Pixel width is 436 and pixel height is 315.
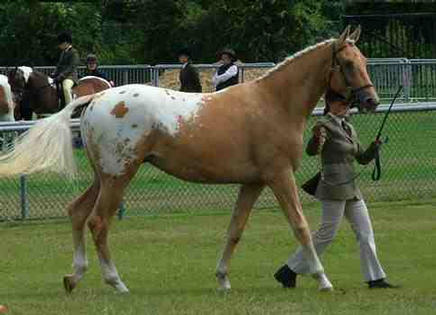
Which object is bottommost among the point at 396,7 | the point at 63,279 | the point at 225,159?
the point at 396,7

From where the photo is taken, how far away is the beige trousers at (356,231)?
11.7 m

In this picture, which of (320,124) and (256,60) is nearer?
(320,124)

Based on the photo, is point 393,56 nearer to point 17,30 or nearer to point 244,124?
point 17,30

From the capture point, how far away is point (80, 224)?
11.8 metres

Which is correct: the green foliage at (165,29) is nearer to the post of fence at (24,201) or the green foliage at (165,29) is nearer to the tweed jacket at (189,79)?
the tweed jacket at (189,79)

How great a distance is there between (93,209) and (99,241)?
0.27 metres

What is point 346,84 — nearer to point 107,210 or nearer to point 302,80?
point 302,80

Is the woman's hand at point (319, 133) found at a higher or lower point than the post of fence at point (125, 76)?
higher

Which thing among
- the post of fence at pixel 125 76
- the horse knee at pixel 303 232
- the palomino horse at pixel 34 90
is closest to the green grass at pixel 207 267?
the horse knee at pixel 303 232

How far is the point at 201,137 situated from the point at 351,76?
1341 mm

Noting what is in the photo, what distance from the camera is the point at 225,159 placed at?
1159 cm

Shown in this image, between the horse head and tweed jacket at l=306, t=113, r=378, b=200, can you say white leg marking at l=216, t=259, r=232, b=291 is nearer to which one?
tweed jacket at l=306, t=113, r=378, b=200

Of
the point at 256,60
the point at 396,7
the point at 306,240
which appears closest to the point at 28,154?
the point at 306,240

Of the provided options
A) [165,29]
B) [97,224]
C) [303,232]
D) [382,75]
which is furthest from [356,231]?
[165,29]
